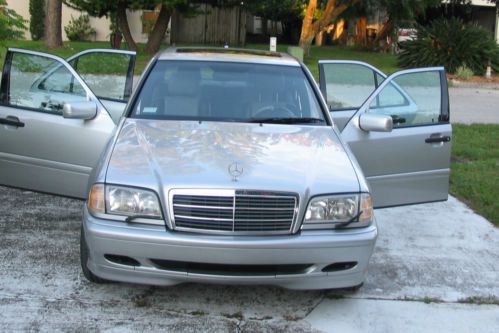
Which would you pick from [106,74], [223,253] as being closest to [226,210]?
[223,253]

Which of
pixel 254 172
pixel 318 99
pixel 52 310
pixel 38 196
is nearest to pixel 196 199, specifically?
pixel 254 172

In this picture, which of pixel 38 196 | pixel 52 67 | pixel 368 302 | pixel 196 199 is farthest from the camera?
pixel 38 196

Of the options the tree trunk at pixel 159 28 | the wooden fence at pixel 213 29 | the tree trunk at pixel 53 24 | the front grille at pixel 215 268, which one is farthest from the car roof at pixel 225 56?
the wooden fence at pixel 213 29

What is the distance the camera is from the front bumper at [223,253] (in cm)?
370

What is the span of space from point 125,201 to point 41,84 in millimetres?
2414

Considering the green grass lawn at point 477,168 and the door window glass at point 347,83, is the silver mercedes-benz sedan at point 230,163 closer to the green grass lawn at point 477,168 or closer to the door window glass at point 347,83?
the door window glass at point 347,83

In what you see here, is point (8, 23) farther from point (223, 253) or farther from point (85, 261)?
point (223, 253)

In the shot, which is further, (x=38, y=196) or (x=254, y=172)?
(x=38, y=196)

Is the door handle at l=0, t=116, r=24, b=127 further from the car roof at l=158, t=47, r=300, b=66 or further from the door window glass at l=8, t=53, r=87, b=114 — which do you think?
the car roof at l=158, t=47, r=300, b=66

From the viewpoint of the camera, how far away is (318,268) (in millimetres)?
3891

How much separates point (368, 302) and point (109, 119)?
2501 millimetres

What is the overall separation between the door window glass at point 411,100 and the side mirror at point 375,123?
486 millimetres

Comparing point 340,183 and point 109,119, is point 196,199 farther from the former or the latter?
point 109,119

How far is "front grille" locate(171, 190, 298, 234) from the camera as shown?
3742 mm
